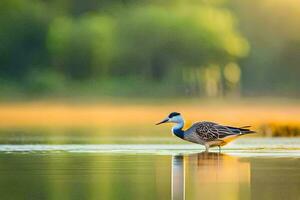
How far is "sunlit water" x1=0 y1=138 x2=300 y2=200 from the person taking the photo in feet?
37.0

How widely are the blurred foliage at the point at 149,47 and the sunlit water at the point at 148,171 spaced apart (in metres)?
22.0

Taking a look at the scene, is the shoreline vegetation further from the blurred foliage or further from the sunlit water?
the sunlit water

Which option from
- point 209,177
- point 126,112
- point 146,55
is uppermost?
point 146,55

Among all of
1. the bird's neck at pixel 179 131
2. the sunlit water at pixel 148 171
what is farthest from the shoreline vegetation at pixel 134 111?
the sunlit water at pixel 148 171

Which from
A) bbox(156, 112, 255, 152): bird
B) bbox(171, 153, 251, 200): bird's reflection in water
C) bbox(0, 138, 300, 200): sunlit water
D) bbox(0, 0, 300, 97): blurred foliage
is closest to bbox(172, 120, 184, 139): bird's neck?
bbox(156, 112, 255, 152): bird

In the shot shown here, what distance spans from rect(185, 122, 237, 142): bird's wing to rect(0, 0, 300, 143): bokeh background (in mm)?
18174

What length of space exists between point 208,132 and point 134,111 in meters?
19.0

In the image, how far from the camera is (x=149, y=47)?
135ft

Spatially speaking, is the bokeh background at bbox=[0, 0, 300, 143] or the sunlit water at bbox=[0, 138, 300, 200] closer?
the sunlit water at bbox=[0, 138, 300, 200]

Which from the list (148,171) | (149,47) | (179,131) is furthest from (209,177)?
(149,47)

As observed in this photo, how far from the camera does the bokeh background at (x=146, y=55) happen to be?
125ft

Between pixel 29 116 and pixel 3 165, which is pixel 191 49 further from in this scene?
pixel 3 165

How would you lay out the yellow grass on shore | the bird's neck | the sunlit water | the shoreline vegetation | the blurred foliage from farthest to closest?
the blurred foliage → the yellow grass on shore → the shoreline vegetation → the bird's neck → the sunlit water

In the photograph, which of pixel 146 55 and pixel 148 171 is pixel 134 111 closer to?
pixel 146 55
